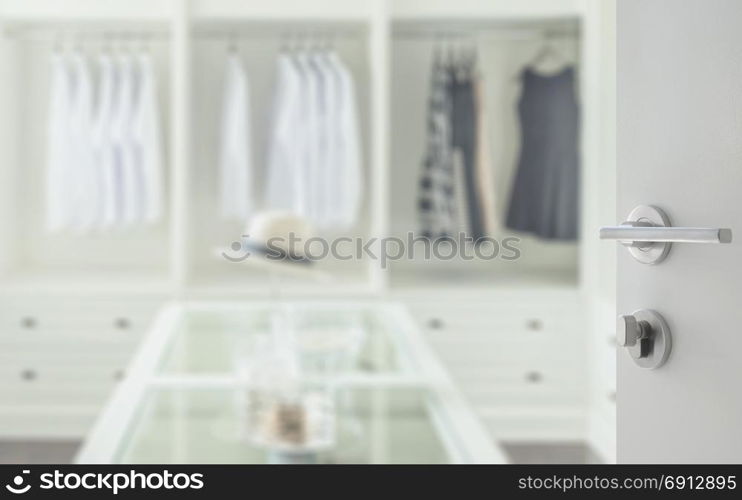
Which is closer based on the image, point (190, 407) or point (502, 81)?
point (190, 407)

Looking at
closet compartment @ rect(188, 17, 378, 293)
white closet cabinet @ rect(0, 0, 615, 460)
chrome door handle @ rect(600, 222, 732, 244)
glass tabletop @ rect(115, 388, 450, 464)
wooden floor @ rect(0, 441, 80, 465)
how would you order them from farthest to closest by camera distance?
1. closet compartment @ rect(188, 17, 378, 293)
2. white closet cabinet @ rect(0, 0, 615, 460)
3. wooden floor @ rect(0, 441, 80, 465)
4. glass tabletop @ rect(115, 388, 450, 464)
5. chrome door handle @ rect(600, 222, 732, 244)

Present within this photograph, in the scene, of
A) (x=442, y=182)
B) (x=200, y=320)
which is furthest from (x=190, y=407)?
(x=442, y=182)

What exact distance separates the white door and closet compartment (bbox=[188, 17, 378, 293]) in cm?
315

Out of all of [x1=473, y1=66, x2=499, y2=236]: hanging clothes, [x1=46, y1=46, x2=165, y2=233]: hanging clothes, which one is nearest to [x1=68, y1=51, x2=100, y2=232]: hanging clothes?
[x1=46, y1=46, x2=165, y2=233]: hanging clothes

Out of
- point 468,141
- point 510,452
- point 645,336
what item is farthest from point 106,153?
point 645,336

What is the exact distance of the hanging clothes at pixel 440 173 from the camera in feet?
12.5

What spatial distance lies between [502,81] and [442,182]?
684 mm

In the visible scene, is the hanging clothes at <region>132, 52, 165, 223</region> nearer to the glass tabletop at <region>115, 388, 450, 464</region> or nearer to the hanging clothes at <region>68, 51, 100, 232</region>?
the hanging clothes at <region>68, 51, 100, 232</region>

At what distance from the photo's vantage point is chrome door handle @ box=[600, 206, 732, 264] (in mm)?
667

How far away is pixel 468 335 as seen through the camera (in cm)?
372

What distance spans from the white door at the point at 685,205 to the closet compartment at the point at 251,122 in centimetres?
315

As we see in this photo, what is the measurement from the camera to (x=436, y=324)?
146 inches

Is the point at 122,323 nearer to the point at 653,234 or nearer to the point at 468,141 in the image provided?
the point at 468,141
